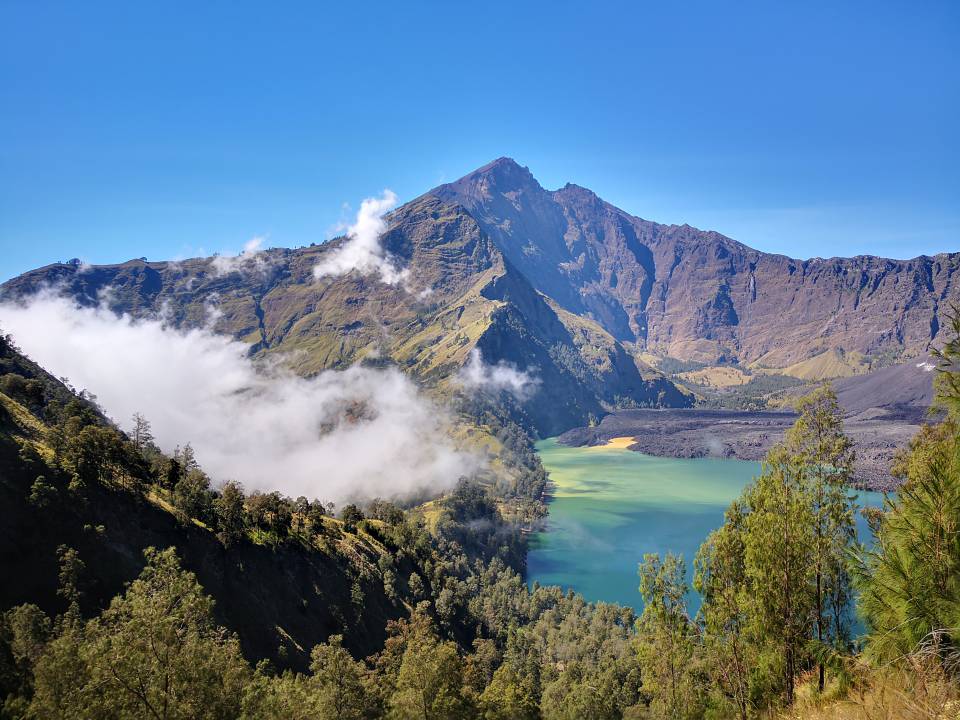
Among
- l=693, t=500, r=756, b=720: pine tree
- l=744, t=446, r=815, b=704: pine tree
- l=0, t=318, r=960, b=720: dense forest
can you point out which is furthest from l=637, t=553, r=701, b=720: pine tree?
l=744, t=446, r=815, b=704: pine tree

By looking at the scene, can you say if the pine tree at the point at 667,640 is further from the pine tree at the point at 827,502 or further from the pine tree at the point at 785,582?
the pine tree at the point at 827,502

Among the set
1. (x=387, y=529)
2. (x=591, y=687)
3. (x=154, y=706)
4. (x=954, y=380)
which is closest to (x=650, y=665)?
(x=954, y=380)

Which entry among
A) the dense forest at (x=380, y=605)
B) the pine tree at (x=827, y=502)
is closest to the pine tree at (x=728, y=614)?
the dense forest at (x=380, y=605)

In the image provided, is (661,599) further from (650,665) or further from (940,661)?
(940,661)

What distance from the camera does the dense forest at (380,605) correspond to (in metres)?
19.0

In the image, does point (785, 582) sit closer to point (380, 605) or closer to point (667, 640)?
point (667, 640)

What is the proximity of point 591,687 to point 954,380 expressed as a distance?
6964 centimetres

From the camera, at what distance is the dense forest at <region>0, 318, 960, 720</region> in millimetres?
19031

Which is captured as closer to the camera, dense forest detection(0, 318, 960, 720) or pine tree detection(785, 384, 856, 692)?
dense forest detection(0, 318, 960, 720)

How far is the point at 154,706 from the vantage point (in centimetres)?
2038

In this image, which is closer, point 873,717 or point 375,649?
point 873,717

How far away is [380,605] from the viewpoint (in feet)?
327

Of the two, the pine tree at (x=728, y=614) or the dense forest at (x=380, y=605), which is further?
the pine tree at (x=728, y=614)

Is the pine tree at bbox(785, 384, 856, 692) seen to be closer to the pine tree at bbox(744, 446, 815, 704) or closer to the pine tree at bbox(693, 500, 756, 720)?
the pine tree at bbox(744, 446, 815, 704)
